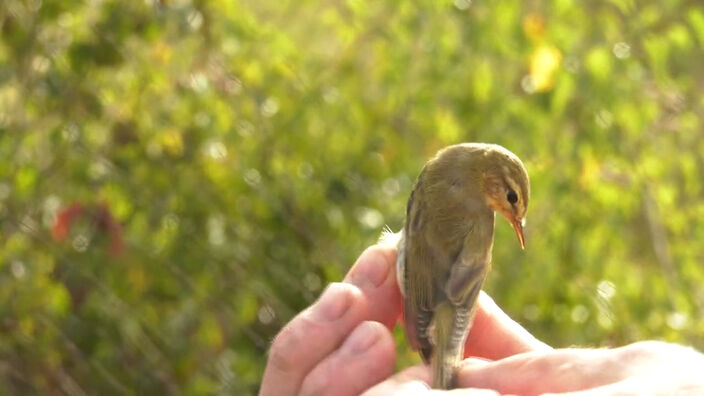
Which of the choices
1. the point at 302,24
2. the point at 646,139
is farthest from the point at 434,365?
the point at 646,139

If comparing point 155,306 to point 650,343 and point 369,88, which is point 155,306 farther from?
point 650,343

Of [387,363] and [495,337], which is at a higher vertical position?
[387,363]

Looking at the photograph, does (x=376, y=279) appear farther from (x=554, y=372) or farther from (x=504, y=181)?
(x=504, y=181)

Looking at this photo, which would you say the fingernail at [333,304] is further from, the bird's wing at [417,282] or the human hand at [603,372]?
the bird's wing at [417,282]

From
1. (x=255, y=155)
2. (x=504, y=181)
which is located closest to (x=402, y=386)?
(x=504, y=181)

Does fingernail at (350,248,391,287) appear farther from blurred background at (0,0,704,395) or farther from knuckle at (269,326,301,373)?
blurred background at (0,0,704,395)

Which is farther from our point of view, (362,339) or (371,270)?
(371,270)

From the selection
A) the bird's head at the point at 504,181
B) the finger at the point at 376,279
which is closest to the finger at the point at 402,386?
the finger at the point at 376,279
